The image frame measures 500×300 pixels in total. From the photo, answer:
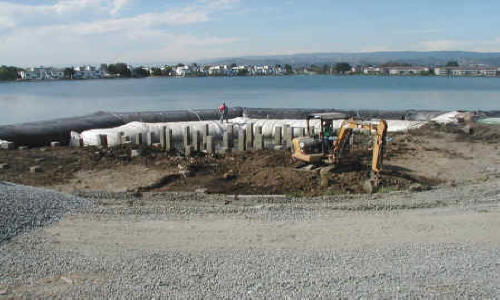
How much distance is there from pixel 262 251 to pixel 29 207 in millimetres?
4403

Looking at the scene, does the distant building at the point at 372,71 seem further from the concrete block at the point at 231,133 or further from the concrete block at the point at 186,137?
the concrete block at the point at 186,137

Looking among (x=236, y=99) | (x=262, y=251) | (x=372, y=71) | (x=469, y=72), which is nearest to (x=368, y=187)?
(x=262, y=251)

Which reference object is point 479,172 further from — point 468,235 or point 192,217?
point 192,217

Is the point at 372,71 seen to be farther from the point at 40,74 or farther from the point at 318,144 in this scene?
the point at 318,144

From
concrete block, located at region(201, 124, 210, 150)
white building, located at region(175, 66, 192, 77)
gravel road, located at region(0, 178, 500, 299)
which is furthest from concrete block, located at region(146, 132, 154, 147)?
white building, located at region(175, 66, 192, 77)

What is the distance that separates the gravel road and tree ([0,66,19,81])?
418 feet

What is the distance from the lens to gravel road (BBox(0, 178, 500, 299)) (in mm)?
5598

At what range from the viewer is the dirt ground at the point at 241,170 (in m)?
12.0

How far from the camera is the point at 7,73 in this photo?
12219 centimetres

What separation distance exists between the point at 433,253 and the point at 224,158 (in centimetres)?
955

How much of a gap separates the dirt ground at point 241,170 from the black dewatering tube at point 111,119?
2569 millimetres

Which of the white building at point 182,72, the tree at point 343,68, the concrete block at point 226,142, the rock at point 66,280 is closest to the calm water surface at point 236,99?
the concrete block at point 226,142

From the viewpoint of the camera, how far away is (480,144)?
56.4 ft

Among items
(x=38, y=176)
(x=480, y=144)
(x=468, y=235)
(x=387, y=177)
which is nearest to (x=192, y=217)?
(x=468, y=235)
